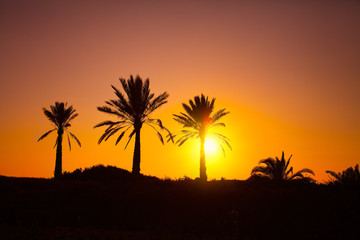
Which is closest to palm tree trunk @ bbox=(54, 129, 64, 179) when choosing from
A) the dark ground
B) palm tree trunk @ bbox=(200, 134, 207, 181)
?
palm tree trunk @ bbox=(200, 134, 207, 181)

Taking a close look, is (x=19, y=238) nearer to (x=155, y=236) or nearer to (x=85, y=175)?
(x=155, y=236)

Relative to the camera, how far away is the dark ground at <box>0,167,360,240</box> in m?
12.0

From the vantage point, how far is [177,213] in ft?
48.2

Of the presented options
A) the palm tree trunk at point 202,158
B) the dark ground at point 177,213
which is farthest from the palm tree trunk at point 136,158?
the dark ground at point 177,213

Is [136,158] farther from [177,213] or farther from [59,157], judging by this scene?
[177,213]

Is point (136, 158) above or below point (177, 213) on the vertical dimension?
above

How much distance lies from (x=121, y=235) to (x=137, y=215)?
329 centimetres

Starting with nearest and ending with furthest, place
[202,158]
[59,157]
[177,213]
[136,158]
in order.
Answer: [177,213]
[136,158]
[202,158]
[59,157]

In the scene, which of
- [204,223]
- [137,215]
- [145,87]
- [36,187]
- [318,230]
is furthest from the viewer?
[145,87]

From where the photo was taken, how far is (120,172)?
2683 centimetres

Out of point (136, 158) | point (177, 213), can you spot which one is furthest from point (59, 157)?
point (177, 213)

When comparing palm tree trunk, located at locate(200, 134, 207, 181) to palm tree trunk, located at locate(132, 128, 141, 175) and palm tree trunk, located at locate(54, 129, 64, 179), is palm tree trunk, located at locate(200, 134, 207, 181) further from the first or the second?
palm tree trunk, located at locate(54, 129, 64, 179)

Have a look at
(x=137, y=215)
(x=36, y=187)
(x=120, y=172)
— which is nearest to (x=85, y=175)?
(x=120, y=172)

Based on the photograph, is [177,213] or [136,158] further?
[136,158]
